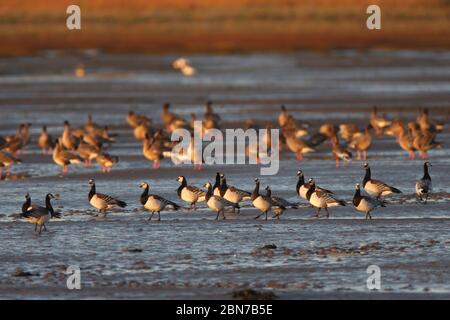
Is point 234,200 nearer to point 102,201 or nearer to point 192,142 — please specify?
point 102,201

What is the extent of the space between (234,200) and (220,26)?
63717 mm

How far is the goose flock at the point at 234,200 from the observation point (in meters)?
17.4

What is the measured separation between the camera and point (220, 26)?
8112 centimetres

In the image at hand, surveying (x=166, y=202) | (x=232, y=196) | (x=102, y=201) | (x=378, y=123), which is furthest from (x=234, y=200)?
(x=378, y=123)

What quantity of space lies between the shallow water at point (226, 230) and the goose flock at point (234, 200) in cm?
21

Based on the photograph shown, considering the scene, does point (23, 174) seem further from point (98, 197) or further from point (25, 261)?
point (25, 261)

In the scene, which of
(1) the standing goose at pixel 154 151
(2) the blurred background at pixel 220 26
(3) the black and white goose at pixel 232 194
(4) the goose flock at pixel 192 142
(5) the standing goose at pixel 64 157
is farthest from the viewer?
(2) the blurred background at pixel 220 26

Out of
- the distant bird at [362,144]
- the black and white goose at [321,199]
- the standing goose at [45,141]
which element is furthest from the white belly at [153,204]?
the standing goose at [45,141]

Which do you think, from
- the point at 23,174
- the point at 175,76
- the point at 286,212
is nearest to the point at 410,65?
the point at 175,76

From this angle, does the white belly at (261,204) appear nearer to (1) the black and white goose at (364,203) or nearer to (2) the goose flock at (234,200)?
(2) the goose flock at (234,200)

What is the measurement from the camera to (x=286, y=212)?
1859 cm

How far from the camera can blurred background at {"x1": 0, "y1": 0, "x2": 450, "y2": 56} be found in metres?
67.7

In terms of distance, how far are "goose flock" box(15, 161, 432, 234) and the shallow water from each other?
21cm
